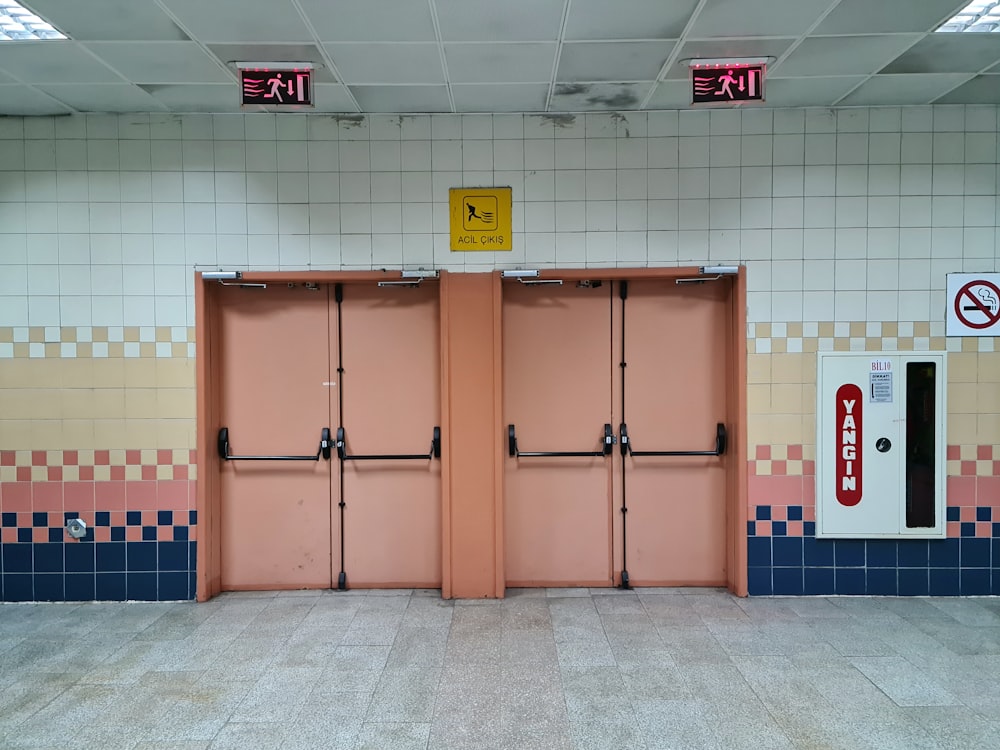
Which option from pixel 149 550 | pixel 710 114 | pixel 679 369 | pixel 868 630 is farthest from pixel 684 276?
Answer: pixel 149 550

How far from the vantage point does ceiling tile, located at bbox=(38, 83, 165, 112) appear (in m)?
3.66

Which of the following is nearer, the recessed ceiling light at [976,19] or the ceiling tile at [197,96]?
the recessed ceiling light at [976,19]

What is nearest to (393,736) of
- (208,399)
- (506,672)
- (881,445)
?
(506,672)

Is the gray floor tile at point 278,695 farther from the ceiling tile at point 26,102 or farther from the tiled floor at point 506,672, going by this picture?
the ceiling tile at point 26,102

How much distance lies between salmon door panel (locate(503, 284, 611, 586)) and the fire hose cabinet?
4.61 feet

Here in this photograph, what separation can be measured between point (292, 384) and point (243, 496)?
828 millimetres

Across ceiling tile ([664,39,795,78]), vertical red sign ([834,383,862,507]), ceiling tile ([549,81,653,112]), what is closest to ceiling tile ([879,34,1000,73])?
ceiling tile ([664,39,795,78])

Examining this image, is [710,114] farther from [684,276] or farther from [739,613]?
[739,613]

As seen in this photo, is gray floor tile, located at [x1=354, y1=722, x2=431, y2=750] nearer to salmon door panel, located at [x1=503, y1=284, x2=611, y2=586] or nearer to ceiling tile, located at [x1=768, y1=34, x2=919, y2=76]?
salmon door panel, located at [x1=503, y1=284, x2=611, y2=586]

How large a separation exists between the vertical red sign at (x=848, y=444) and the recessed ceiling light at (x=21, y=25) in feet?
15.9

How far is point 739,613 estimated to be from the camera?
12.4 ft

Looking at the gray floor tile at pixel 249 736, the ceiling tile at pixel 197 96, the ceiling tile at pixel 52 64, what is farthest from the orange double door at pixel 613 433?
the ceiling tile at pixel 52 64

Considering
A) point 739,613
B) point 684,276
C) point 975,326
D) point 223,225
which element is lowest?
point 739,613

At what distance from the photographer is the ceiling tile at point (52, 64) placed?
3205mm
